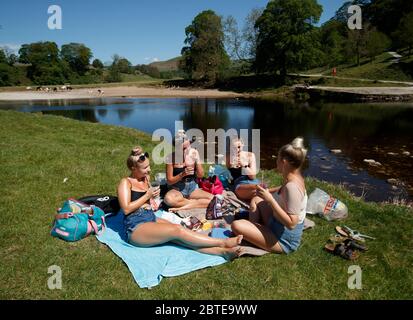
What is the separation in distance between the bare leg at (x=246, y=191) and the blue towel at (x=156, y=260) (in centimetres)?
222

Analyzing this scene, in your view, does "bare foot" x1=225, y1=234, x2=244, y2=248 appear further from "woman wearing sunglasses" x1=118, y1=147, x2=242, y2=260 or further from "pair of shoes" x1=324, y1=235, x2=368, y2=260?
"pair of shoes" x1=324, y1=235, x2=368, y2=260

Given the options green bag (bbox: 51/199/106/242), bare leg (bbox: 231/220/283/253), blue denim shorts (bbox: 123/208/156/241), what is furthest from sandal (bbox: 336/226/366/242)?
green bag (bbox: 51/199/106/242)

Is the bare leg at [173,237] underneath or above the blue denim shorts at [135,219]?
underneath

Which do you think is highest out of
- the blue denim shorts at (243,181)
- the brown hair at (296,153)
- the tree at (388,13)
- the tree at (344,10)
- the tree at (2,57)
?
the tree at (344,10)

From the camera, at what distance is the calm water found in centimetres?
1248

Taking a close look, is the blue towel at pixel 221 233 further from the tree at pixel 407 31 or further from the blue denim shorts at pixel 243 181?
the tree at pixel 407 31

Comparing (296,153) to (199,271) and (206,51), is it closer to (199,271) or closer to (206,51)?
(199,271)

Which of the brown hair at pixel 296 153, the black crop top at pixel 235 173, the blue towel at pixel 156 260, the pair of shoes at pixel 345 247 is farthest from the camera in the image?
the black crop top at pixel 235 173

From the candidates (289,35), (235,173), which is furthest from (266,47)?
(235,173)

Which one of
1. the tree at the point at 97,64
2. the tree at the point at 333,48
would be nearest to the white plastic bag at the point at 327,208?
the tree at the point at 333,48

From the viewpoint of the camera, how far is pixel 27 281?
464 cm

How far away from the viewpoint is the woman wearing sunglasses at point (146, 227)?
526 cm

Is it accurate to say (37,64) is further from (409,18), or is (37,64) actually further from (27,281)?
(27,281)

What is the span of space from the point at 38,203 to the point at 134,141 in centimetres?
811
